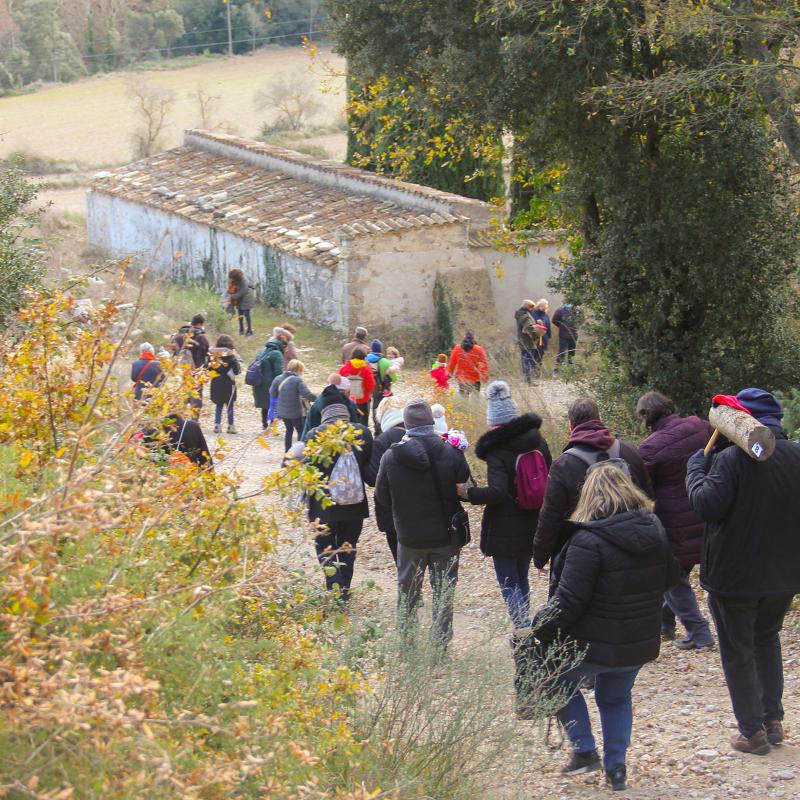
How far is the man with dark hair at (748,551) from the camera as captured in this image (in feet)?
18.9

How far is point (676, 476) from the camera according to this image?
23.6 ft

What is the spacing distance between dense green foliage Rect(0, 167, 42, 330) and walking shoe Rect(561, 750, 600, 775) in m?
6.70

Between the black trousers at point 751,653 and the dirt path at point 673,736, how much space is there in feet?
0.81

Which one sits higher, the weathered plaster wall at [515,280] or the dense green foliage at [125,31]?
the dense green foliage at [125,31]

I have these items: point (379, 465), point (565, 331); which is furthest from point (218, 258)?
point (379, 465)

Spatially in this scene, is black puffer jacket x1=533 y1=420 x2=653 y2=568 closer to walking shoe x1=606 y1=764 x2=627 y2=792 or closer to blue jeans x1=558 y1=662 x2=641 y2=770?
blue jeans x1=558 y1=662 x2=641 y2=770

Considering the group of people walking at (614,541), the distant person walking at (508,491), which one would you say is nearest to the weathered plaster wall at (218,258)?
the group of people walking at (614,541)

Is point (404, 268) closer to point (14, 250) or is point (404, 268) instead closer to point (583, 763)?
point (14, 250)

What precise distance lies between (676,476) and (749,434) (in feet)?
5.45

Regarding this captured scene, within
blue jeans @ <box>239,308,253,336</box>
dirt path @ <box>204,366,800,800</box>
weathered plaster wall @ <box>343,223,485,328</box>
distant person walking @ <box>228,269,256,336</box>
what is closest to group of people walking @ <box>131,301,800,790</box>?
dirt path @ <box>204,366,800,800</box>

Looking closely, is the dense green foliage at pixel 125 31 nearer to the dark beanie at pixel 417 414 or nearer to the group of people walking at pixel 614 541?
the dark beanie at pixel 417 414

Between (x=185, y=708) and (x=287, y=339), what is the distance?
1136 centimetres

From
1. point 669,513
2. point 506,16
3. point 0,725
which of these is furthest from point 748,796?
point 506,16

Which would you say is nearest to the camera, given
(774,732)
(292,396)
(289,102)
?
(774,732)
